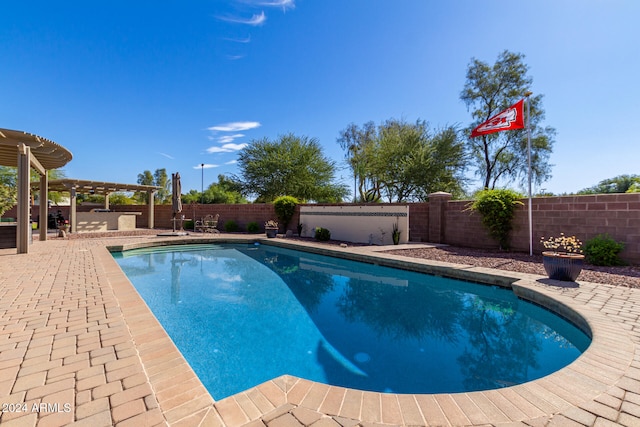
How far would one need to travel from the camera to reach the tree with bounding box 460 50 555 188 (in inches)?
704

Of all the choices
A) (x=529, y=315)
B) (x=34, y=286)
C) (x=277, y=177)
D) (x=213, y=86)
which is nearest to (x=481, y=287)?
(x=529, y=315)

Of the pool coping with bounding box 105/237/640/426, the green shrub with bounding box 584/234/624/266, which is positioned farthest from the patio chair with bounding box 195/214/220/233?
the green shrub with bounding box 584/234/624/266

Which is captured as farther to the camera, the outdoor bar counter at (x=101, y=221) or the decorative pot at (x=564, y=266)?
the outdoor bar counter at (x=101, y=221)

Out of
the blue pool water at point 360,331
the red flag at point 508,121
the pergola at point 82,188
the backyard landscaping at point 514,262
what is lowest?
the blue pool water at point 360,331

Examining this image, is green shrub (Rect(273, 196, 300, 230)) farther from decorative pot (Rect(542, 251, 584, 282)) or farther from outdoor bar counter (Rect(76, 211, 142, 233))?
decorative pot (Rect(542, 251, 584, 282))

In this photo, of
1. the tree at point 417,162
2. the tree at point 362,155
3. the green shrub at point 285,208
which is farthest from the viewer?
the tree at point 362,155

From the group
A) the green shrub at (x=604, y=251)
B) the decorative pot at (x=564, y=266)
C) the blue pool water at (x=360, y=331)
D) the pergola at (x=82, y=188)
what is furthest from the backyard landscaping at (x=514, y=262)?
the pergola at (x=82, y=188)

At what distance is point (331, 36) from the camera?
33.0 ft

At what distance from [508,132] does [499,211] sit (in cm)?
1417

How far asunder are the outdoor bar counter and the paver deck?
13170mm

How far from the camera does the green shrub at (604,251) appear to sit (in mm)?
5902

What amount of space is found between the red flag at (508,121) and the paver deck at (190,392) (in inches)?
229

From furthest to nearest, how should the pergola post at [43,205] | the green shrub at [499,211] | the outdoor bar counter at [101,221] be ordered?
the outdoor bar counter at [101,221] < the pergola post at [43,205] < the green shrub at [499,211]

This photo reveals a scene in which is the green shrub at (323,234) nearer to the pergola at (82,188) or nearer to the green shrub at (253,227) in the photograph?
the green shrub at (253,227)
